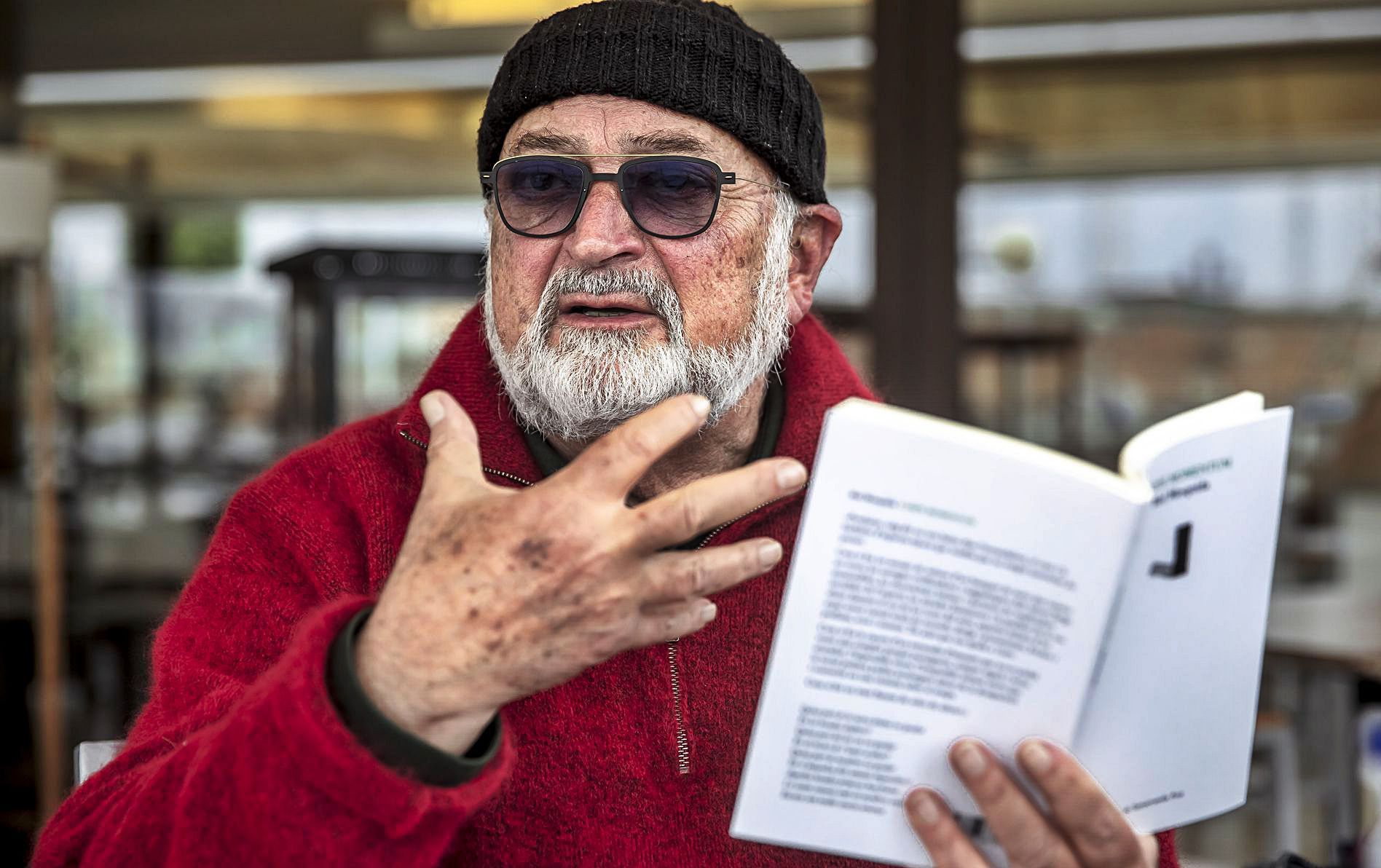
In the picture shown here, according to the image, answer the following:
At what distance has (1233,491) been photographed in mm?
1061

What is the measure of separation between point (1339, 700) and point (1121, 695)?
2741 mm

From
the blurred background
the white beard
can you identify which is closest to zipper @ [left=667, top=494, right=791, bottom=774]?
the white beard

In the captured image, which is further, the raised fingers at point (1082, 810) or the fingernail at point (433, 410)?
the fingernail at point (433, 410)

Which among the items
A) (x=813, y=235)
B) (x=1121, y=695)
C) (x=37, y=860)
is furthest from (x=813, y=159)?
(x=37, y=860)

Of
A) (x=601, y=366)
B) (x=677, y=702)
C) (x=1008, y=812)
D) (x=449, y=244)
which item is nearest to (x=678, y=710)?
(x=677, y=702)

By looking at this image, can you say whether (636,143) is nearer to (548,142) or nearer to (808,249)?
(548,142)

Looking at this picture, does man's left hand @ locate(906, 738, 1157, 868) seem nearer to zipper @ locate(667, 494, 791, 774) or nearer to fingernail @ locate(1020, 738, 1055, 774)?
fingernail @ locate(1020, 738, 1055, 774)

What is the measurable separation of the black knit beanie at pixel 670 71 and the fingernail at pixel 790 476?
0.70 m

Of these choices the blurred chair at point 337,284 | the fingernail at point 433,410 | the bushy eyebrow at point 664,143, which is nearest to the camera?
the fingernail at point 433,410

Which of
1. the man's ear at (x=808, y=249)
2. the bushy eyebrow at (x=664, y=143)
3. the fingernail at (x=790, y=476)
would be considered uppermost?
the bushy eyebrow at (x=664, y=143)

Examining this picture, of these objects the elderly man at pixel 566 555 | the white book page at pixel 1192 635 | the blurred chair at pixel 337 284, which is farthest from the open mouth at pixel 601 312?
the blurred chair at pixel 337 284

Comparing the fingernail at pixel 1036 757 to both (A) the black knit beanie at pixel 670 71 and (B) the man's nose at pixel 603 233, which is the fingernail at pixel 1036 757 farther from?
(A) the black knit beanie at pixel 670 71

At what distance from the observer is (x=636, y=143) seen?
150 cm

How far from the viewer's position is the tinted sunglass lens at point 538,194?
1468 mm
